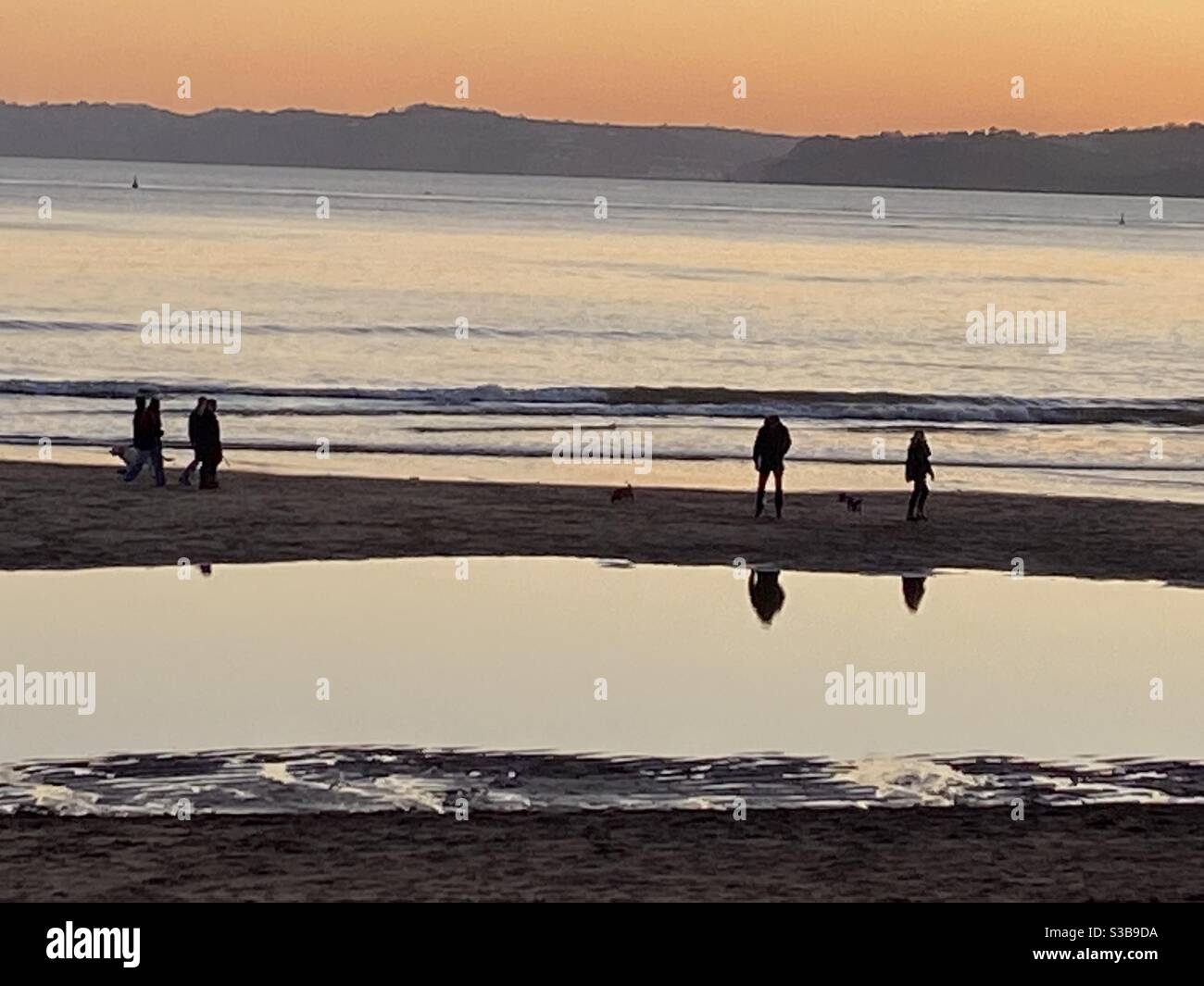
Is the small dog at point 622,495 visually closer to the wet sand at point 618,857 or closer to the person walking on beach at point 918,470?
the person walking on beach at point 918,470

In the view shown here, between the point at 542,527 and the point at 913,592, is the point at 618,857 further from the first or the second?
the point at 542,527

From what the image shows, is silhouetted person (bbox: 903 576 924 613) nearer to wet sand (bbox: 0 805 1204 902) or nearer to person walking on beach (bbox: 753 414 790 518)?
person walking on beach (bbox: 753 414 790 518)

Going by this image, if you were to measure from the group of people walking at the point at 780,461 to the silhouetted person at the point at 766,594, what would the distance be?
4.00 meters

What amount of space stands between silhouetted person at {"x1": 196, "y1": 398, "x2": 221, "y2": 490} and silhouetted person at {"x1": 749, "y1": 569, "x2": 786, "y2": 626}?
879cm

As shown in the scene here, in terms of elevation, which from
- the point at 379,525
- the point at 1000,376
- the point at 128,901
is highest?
the point at 1000,376

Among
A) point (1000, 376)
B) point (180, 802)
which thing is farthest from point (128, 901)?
point (1000, 376)

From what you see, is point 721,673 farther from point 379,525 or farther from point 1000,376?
point 1000,376

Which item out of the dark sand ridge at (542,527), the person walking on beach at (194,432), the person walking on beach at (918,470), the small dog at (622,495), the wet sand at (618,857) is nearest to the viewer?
the wet sand at (618,857)

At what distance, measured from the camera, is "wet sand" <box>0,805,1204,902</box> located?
11422 mm

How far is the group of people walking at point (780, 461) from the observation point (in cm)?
2800

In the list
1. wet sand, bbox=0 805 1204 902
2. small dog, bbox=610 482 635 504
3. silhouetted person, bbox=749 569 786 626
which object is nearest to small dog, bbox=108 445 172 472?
small dog, bbox=610 482 635 504

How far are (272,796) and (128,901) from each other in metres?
2.83

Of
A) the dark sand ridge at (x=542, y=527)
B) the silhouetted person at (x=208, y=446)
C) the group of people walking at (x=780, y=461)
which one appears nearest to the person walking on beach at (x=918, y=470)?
the group of people walking at (x=780, y=461)
